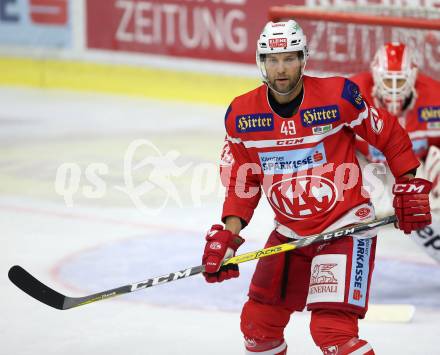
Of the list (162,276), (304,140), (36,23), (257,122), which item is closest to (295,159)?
(304,140)

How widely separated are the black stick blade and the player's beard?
1.05m

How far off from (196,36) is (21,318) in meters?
5.27

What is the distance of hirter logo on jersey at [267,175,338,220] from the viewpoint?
13.1ft

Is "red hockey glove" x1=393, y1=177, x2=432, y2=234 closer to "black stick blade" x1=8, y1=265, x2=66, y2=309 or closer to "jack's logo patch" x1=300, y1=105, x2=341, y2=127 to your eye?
"jack's logo patch" x1=300, y1=105, x2=341, y2=127

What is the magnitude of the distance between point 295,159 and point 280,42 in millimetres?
380

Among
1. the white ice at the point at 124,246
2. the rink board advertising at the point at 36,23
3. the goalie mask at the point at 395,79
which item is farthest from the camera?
the rink board advertising at the point at 36,23

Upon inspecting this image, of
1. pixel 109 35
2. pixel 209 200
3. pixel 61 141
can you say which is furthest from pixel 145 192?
pixel 109 35

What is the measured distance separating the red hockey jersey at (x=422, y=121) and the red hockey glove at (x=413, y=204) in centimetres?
203

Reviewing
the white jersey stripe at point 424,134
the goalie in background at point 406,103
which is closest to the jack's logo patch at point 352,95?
the goalie in background at point 406,103

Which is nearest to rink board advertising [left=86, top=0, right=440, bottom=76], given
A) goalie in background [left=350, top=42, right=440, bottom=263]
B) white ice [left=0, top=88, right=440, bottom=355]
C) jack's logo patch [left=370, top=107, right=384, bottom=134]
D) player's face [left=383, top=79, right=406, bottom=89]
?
white ice [left=0, top=88, right=440, bottom=355]

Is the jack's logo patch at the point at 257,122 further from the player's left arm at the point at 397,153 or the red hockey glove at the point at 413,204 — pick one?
the red hockey glove at the point at 413,204

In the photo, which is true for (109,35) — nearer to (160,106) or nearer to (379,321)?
(160,106)

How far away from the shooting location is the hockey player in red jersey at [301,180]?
154 inches

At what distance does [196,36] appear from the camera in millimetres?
10133
